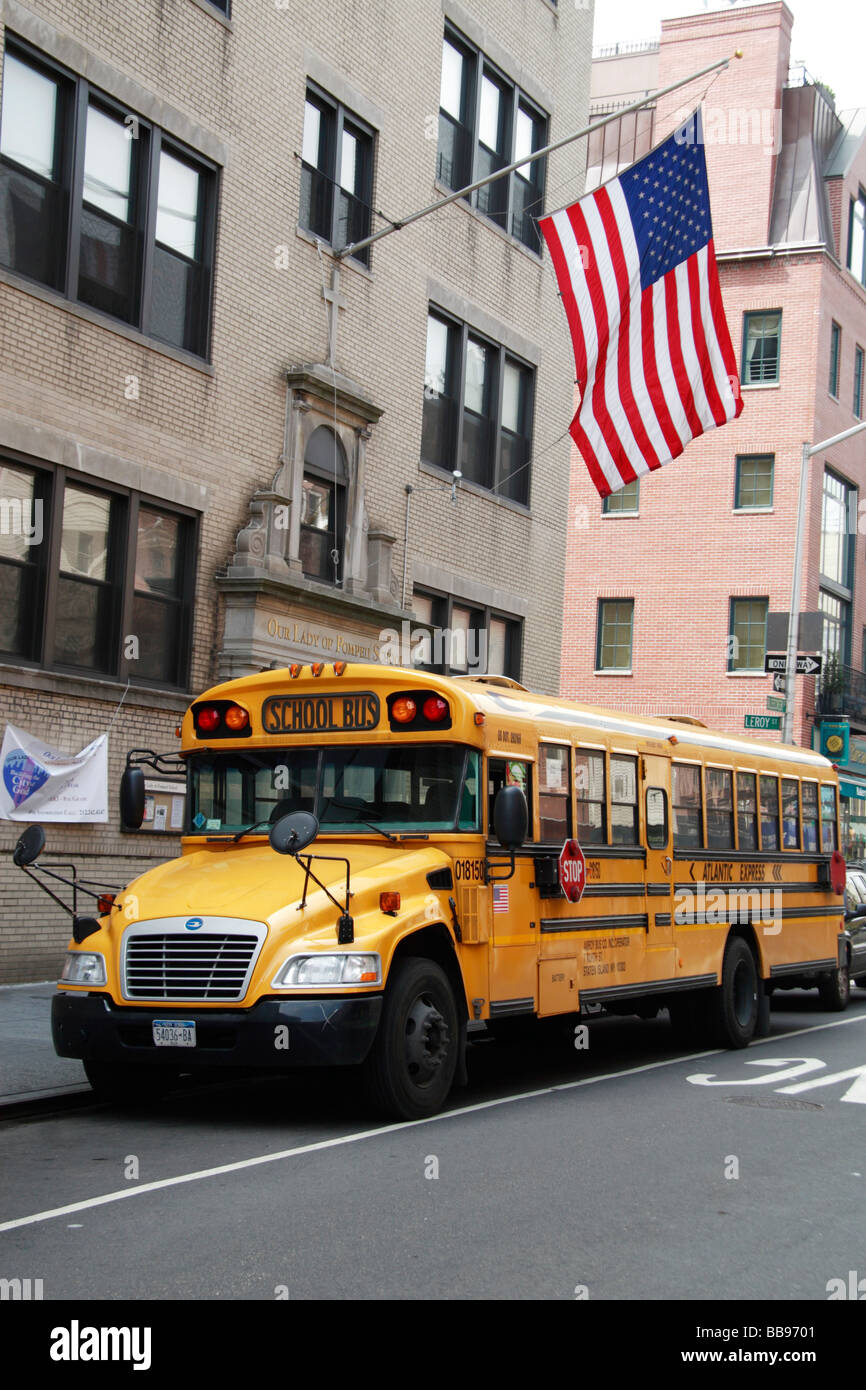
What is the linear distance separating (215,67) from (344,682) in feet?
33.3

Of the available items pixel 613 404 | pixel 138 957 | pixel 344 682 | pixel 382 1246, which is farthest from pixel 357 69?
pixel 382 1246

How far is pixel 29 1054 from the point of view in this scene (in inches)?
446

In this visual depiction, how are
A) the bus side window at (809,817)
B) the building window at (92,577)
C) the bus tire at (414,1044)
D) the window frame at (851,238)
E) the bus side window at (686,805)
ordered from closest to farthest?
the bus tire at (414,1044) < the bus side window at (686,805) < the building window at (92,577) < the bus side window at (809,817) < the window frame at (851,238)

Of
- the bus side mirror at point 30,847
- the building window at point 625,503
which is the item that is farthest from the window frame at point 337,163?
the building window at point 625,503

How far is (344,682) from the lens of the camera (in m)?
10.4

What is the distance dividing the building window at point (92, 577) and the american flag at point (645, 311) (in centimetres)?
460

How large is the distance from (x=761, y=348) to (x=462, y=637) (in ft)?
59.8

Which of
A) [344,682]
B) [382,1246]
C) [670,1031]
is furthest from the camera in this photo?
[670,1031]

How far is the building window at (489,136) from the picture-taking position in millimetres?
22531

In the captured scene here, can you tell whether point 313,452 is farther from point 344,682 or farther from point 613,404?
point 344,682

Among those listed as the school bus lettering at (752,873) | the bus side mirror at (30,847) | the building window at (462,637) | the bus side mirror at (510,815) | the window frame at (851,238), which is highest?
the window frame at (851,238)

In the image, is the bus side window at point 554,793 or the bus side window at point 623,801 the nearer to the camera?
the bus side window at point 554,793

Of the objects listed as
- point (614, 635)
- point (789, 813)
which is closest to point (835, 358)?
point (614, 635)

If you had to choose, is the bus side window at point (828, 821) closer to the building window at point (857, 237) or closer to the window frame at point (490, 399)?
the window frame at point (490, 399)
